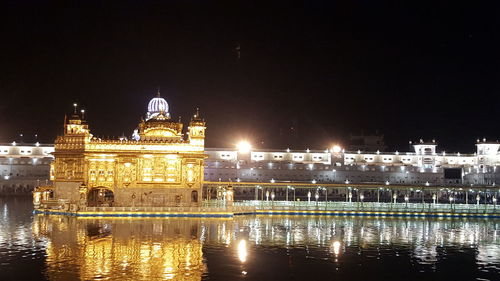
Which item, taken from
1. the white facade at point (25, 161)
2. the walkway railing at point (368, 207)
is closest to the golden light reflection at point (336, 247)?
the walkway railing at point (368, 207)

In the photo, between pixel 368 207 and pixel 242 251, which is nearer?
pixel 242 251

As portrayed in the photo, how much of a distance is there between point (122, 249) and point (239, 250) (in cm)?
783

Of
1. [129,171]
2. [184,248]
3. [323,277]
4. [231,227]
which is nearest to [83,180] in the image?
[129,171]

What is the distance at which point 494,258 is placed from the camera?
40.3 metres

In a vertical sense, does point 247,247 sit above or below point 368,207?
below

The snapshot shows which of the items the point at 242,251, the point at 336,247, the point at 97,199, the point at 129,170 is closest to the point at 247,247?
the point at 242,251

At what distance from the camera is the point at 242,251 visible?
40250 millimetres

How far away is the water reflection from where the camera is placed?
33312 millimetres

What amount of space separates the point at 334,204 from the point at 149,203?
73.0 feet

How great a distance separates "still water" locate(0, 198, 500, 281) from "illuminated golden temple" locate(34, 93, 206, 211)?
5747mm

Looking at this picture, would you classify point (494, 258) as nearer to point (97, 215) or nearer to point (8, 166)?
point (97, 215)

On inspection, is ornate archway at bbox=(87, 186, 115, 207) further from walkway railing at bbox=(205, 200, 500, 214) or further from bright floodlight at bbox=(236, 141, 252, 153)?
bright floodlight at bbox=(236, 141, 252, 153)

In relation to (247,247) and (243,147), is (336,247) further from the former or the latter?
(243,147)

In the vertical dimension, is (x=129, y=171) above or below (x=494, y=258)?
above
